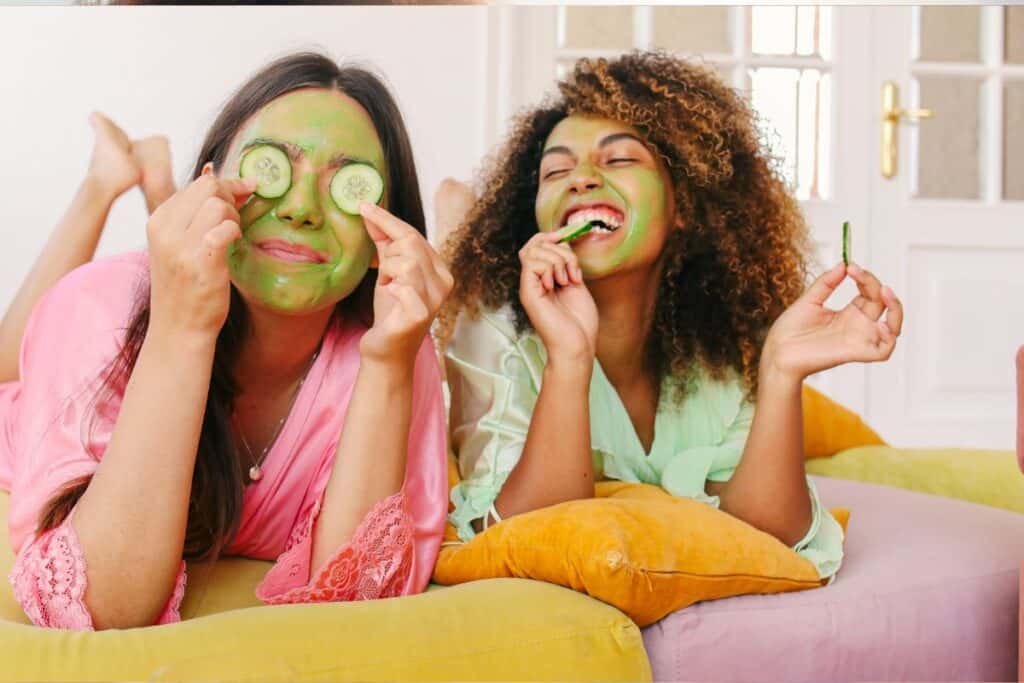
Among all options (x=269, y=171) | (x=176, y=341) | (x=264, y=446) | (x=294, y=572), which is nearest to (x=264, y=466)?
(x=264, y=446)

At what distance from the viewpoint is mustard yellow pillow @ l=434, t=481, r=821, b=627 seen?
1.18 metres

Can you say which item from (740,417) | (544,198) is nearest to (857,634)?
(740,417)

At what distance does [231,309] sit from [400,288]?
0.24m

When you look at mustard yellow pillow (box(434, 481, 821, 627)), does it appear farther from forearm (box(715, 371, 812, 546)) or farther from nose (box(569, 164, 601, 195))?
nose (box(569, 164, 601, 195))

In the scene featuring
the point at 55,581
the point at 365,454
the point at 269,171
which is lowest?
the point at 55,581

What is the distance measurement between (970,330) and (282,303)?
997 mm

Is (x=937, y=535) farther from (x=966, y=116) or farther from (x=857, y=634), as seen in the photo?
(x=966, y=116)

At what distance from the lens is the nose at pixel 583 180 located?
1.47 metres

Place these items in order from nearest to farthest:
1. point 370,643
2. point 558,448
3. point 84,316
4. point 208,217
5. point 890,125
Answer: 1. point 370,643
2. point 208,217
3. point 84,316
4. point 558,448
5. point 890,125

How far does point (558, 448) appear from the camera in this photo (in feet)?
4.59

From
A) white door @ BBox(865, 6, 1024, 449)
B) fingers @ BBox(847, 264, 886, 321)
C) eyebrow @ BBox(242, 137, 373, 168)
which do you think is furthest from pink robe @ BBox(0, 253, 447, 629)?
white door @ BBox(865, 6, 1024, 449)

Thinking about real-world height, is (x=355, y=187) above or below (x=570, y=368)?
above

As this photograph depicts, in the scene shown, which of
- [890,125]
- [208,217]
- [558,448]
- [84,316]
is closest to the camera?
[208,217]

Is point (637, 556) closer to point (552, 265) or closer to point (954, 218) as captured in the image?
point (552, 265)
